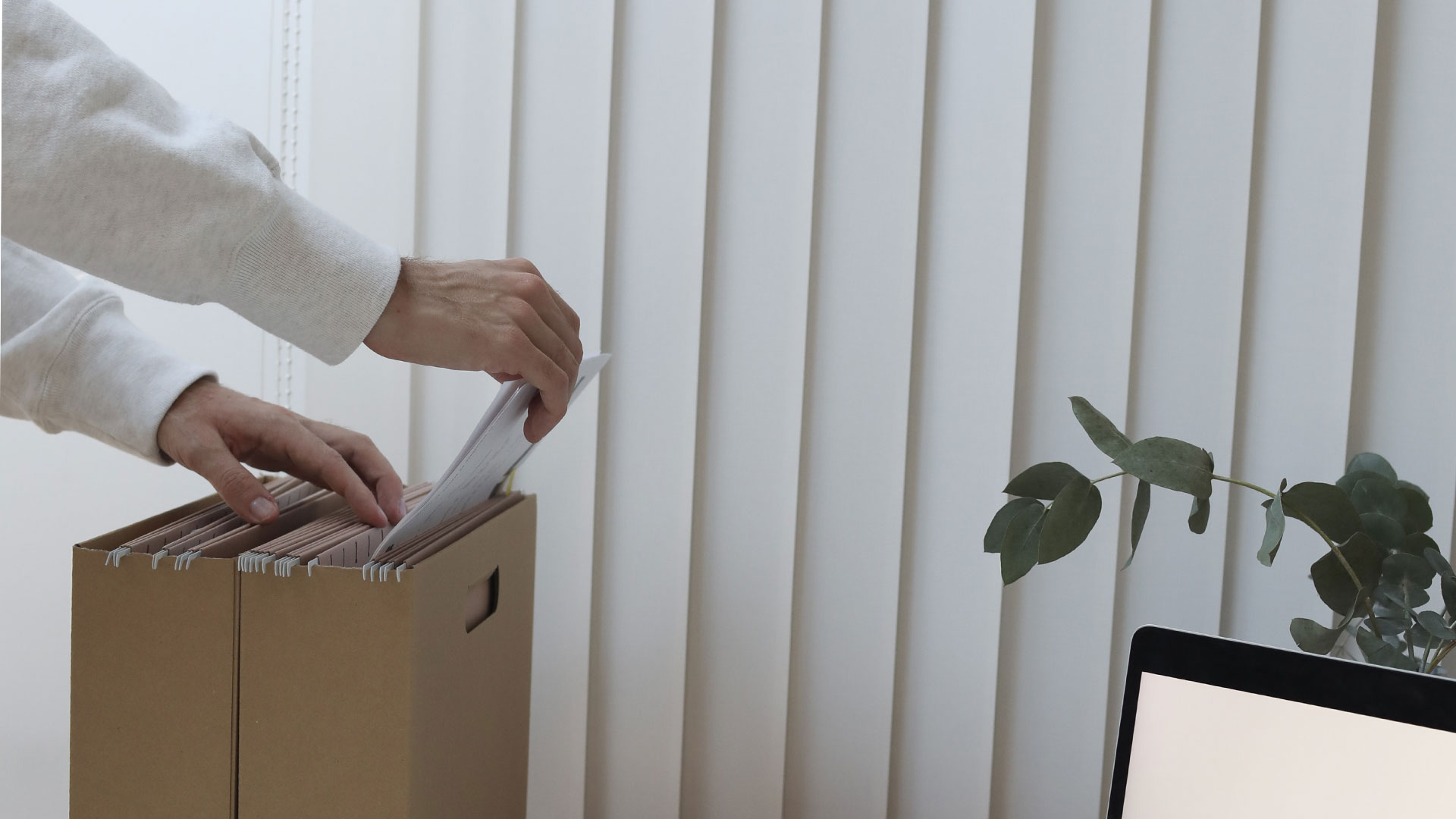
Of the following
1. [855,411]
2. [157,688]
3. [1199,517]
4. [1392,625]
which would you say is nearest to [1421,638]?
[1392,625]

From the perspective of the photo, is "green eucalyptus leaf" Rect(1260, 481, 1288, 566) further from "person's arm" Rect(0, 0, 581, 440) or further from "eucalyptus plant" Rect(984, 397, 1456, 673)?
"person's arm" Rect(0, 0, 581, 440)

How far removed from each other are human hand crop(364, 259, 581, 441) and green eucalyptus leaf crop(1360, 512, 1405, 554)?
646 millimetres

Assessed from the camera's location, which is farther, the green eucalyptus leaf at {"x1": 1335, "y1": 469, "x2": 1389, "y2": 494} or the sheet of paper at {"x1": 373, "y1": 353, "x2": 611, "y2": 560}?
the green eucalyptus leaf at {"x1": 1335, "y1": 469, "x2": 1389, "y2": 494}

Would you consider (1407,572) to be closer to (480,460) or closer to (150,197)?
(480,460)

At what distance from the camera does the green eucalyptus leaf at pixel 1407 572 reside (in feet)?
2.27

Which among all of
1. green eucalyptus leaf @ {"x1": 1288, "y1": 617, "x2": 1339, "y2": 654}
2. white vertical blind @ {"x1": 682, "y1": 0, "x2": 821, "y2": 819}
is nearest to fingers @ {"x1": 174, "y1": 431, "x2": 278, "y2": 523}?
white vertical blind @ {"x1": 682, "y1": 0, "x2": 821, "y2": 819}

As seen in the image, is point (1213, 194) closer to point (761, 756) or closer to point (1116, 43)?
point (1116, 43)

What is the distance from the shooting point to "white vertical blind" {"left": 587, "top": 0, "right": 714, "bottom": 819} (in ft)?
3.22

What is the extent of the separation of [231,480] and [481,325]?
0.76ft

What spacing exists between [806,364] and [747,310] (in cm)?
9

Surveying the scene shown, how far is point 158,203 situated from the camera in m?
0.49

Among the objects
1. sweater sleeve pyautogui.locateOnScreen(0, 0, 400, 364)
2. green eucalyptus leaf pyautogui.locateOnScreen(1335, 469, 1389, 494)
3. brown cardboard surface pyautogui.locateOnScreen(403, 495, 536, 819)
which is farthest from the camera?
green eucalyptus leaf pyautogui.locateOnScreen(1335, 469, 1389, 494)

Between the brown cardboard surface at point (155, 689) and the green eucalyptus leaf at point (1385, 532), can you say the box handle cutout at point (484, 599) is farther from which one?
the green eucalyptus leaf at point (1385, 532)

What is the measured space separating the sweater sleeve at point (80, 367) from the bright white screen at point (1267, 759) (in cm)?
76
